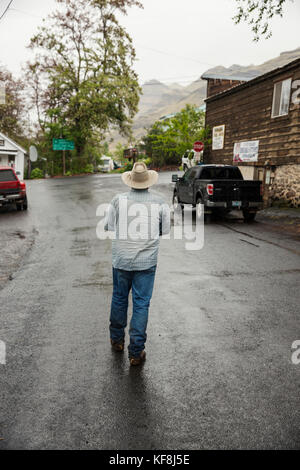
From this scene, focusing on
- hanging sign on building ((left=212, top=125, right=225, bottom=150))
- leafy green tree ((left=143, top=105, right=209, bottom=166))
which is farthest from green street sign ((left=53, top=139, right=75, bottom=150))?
hanging sign on building ((left=212, top=125, right=225, bottom=150))

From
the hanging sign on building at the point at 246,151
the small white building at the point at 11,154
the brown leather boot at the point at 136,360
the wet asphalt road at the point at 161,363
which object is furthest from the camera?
the small white building at the point at 11,154

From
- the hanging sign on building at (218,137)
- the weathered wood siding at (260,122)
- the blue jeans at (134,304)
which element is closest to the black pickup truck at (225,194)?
the weathered wood siding at (260,122)

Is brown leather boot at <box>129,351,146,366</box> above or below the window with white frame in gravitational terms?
below

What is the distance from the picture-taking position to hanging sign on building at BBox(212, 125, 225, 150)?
70.7ft

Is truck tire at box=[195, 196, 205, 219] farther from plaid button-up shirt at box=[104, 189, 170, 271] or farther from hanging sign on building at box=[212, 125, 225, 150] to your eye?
hanging sign on building at box=[212, 125, 225, 150]

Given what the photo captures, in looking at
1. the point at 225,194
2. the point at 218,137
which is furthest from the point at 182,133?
the point at 225,194

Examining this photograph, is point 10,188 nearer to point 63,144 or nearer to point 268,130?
point 268,130

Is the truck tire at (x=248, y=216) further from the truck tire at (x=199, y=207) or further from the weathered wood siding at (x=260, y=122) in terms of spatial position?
the weathered wood siding at (x=260, y=122)

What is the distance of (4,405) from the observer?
296cm

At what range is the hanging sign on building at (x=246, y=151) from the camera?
17.9 meters

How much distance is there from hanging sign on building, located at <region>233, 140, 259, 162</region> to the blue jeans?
15565 millimetres
